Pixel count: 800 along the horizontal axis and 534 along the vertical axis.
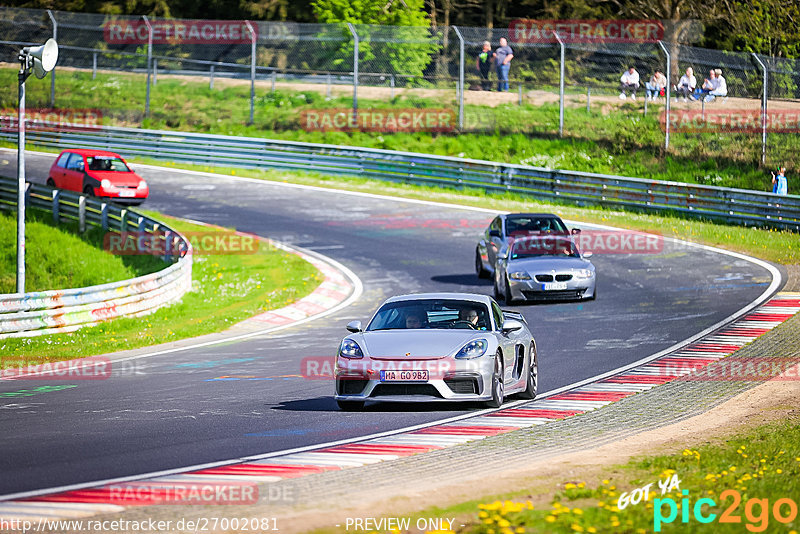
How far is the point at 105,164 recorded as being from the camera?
34000 mm

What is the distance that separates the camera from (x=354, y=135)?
42.8m

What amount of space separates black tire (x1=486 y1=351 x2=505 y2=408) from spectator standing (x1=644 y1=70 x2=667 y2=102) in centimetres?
2521

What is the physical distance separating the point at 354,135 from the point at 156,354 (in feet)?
84.6

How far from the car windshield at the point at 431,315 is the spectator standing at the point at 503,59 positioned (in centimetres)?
2642

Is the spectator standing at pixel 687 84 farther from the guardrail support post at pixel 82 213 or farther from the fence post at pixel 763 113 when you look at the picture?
Answer: the guardrail support post at pixel 82 213

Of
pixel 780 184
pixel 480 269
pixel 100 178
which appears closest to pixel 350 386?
pixel 480 269

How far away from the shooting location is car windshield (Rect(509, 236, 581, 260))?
72.4ft

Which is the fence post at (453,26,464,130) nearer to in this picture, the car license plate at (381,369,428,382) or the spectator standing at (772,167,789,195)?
the spectator standing at (772,167,789,195)

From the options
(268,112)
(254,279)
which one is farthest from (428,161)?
(254,279)

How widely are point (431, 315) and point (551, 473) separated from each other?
4536mm

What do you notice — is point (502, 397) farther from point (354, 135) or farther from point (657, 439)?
point (354, 135)

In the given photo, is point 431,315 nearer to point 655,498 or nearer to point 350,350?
point 350,350

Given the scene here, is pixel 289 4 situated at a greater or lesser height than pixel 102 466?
greater

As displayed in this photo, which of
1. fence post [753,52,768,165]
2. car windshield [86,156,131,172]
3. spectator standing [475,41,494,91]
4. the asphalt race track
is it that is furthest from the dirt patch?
spectator standing [475,41,494,91]
